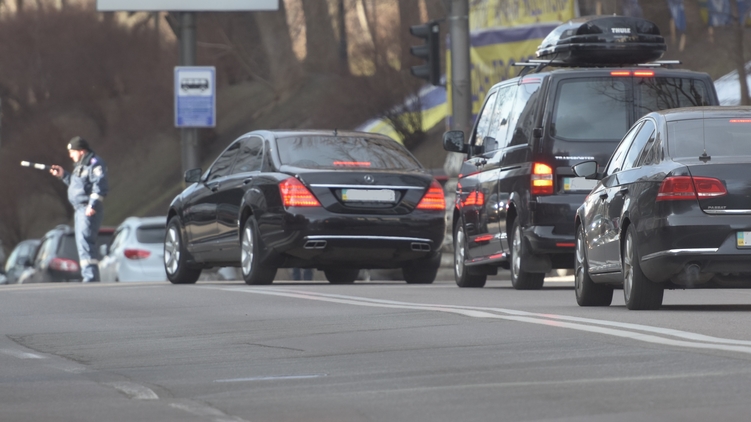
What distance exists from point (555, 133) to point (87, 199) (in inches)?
403

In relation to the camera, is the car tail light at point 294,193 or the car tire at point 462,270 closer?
the car tail light at point 294,193

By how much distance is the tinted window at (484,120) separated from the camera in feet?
56.5

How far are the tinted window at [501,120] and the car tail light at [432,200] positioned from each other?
887mm

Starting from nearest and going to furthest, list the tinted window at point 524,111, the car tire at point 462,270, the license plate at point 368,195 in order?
the tinted window at point 524,111 < the license plate at point 368,195 < the car tire at point 462,270

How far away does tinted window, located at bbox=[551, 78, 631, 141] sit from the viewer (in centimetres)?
1521

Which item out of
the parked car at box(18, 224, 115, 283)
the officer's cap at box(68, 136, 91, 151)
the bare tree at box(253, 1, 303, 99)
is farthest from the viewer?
the bare tree at box(253, 1, 303, 99)

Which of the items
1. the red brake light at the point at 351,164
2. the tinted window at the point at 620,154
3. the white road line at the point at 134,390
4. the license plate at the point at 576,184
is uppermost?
the tinted window at the point at 620,154

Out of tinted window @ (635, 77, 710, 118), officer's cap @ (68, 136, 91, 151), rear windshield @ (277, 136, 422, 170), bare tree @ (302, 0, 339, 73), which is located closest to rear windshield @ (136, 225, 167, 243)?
officer's cap @ (68, 136, 91, 151)

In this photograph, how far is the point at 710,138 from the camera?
12000 mm

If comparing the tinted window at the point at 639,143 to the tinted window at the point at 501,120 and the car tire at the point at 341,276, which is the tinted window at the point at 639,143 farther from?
the car tire at the point at 341,276

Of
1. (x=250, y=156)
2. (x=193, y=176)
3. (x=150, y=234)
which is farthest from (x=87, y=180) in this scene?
(x=250, y=156)

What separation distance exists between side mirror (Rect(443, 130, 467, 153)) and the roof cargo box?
1.22m

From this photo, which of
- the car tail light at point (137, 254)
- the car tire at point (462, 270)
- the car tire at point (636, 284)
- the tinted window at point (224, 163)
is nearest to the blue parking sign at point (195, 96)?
the car tail light at point (137, 254)

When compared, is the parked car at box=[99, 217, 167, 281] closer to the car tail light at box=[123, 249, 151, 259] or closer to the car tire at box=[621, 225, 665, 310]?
the car tail light at box=[123, 249, 151, 259]
